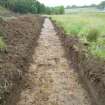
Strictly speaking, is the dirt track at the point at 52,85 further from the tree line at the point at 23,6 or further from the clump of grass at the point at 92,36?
the tree line at the point at 23,6

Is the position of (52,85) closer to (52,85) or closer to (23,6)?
(52,85)

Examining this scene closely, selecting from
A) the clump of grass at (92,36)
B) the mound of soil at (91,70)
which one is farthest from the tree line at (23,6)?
the mound of soil at (91,70)

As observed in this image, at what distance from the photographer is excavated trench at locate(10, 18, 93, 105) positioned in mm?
8164

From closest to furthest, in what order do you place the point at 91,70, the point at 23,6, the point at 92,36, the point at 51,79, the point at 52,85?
the point at 91,70, the point at 52,85, the point at 51,79, the point at 92,36, the point at 23,6

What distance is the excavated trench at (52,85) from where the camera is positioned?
816 cm

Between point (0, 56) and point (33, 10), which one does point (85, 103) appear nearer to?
point (0, 56)

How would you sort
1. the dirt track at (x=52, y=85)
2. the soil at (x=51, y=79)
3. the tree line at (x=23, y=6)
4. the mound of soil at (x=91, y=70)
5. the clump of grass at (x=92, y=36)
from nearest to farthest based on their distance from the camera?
the mound of soil at (x=91, y=70), the soil at (x=51, y=79), the dirt track at (x=52, y=85), the clump of grass at (x=92, y=36), the tree line at (x=23, y=6)

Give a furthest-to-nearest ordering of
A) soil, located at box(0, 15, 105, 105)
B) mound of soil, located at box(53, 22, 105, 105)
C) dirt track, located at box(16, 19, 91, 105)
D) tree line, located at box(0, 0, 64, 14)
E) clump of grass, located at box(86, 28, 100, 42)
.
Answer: tree line, located at box(0, 0, 64, 14), clump of grass, located at box(86, 28, 100, 42), dirt track, located at box(16, 19, 91, 105), soil, located at box(0, 15, 105, 105), mound of soil, located at box(53, 22, 105, 105)

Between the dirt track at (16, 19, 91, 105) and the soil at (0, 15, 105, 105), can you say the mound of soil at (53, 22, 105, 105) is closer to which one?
the soil at (0, 15, 105, 105)

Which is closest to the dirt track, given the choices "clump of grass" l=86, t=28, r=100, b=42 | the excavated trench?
the excavated trench

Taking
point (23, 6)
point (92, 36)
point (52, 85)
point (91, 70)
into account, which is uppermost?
point (92, 36)

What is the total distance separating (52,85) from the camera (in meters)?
9.49

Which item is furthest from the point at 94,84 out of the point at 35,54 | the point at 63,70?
the point at 35,54

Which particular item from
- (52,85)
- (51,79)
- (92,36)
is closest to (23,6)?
(92,36)
